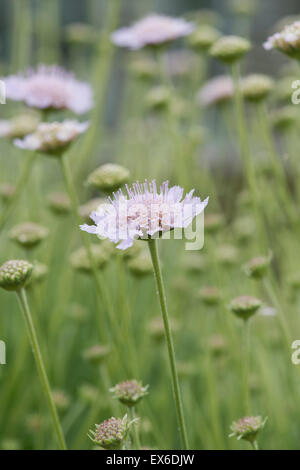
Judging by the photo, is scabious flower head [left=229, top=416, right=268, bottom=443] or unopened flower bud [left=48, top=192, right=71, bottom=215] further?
unopened flower bud [left=48, top=192, right=71, bottom=215]

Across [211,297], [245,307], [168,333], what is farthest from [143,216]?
[211,297]

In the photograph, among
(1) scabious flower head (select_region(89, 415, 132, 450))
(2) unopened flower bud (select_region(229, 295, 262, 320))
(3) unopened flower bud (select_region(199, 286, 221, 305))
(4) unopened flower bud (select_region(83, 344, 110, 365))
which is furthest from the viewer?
(3) unopened flower bud (select_region(199, 286, 221, 305))

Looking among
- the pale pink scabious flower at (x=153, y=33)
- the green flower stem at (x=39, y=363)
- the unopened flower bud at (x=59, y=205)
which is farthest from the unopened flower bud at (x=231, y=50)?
the green flower stem at (x=39, y=363)

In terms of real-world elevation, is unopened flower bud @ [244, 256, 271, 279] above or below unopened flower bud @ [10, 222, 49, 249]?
below

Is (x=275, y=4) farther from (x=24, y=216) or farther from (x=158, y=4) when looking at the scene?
(x=24, y=216)

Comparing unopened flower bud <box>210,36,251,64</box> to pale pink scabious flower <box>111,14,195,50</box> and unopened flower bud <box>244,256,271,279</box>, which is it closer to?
pale pink scabious flower <box>111,14,195,50</box>

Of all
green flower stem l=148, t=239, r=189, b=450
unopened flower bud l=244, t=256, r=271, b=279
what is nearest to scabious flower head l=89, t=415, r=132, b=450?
green flower stem l=148, t=239, r=189, b=450

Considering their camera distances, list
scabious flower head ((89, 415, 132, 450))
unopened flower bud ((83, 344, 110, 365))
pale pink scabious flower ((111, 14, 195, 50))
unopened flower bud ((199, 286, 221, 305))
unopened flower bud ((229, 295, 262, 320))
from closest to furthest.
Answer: scabious flower head ((89, 415, 132, 450)) → unopened flower bud ((229, 295, 262, 320)) → unopened flower bud ((83, 344, 110, 365)) → unopened flower bud ((199, 286, 221, 305)) → pale pink scabious flower ((111, 14, 195, 50))
